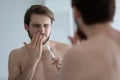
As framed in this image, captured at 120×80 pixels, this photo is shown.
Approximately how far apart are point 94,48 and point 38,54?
32.1 inches

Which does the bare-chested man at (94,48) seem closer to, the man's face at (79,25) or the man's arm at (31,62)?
the man's face at (79,25)

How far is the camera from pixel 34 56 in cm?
154

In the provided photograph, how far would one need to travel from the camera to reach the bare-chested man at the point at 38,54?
60.6 inches

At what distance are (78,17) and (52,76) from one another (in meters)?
0.84

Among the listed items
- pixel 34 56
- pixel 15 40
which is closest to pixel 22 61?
pixel 34 56

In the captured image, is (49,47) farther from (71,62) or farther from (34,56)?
(71,62)

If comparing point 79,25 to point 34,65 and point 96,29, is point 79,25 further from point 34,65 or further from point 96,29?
point 34,65

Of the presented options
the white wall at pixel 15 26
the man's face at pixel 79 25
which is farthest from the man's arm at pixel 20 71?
the man's face at pixel 79 25

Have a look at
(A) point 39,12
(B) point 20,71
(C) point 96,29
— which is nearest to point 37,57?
(B) point 20,71

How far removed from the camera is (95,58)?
0.76 metres

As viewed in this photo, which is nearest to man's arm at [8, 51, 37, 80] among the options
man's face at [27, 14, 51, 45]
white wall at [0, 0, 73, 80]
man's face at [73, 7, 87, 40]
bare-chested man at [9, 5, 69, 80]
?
bare-chested man at [9, 5, 69, 80]

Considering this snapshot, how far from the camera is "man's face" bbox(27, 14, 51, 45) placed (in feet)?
5.04

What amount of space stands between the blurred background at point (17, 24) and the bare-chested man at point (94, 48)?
131cm

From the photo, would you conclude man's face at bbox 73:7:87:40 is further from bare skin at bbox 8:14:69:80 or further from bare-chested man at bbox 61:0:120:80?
bare skin at bbox 8:14:69:80
